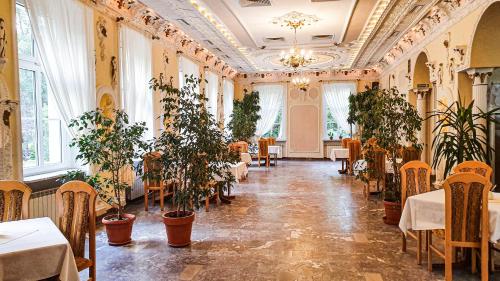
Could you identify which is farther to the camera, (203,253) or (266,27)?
(266,27)

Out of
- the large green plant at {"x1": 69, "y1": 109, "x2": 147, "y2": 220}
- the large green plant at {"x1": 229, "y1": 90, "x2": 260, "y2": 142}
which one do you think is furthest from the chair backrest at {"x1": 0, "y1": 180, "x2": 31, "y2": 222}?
the large green plant at {"x1": 229, "y1": 90, "x2": 260, "y2": 142}

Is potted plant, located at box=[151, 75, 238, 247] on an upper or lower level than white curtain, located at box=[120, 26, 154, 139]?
lower

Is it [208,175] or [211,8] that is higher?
[211,8]

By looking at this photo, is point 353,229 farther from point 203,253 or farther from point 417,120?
point 203,253

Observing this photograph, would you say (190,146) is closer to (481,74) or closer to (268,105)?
(481,74)

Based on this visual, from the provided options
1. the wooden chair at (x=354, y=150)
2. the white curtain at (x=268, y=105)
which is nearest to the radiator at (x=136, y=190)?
the wooden chair at (x=354, y=150)

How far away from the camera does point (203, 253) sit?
14.0 feet

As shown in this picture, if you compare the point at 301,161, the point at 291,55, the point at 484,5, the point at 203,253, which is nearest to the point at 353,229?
the point at 203,253

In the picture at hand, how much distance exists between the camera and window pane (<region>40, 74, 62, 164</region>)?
16.6ft

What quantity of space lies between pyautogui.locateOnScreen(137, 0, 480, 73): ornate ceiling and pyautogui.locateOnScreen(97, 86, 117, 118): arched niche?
1.71 metres

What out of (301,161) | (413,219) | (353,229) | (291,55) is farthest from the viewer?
(301,161)

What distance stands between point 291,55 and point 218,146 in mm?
4431

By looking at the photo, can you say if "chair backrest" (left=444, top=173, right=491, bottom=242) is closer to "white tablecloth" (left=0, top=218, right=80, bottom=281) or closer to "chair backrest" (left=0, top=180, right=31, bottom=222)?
"white tablecloth" (left=0, top=218, right=80, bottom=281)

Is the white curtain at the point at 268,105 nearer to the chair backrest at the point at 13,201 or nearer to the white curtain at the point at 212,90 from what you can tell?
the white curtain at the point at 212,90
